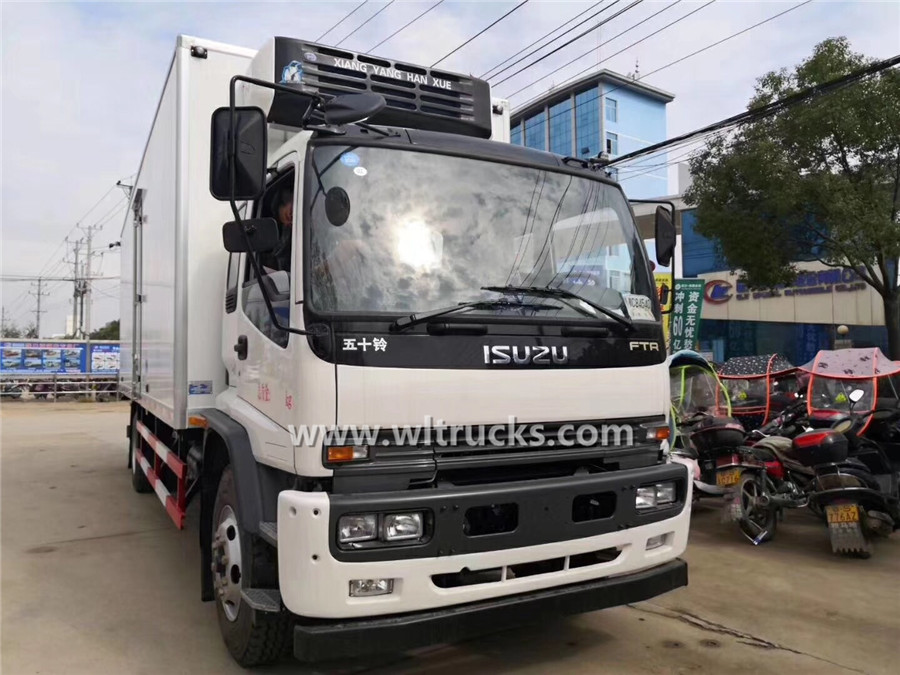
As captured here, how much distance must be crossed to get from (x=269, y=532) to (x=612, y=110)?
44.7 metres

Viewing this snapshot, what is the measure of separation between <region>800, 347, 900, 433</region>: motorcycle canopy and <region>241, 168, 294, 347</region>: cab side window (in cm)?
479

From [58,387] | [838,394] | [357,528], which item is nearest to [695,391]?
[838,394]

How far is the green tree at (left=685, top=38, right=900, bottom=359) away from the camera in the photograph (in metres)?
10.8

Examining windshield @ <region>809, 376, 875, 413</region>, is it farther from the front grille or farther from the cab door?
the cab door

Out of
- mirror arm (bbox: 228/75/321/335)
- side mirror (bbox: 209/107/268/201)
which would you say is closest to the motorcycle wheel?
mirror arm (bbox: 228/75/321/335)

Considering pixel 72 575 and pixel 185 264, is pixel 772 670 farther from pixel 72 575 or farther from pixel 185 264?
pixel 72 575

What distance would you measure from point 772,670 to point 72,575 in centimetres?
467

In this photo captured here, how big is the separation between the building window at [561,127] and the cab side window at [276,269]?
3455 cm

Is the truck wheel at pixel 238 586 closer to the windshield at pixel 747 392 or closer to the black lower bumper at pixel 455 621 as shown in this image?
the black lower bumper at pixel 455 621

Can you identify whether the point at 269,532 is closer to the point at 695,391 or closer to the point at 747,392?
the point at 695,391

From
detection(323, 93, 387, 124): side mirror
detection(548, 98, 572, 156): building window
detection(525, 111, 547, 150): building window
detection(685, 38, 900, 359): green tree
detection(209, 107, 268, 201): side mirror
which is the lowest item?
detection(209, 107, 268, 201): side mirror

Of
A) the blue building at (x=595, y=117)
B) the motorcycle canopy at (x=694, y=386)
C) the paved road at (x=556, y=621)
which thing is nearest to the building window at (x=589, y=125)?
the blue building at (x=595, y=117)

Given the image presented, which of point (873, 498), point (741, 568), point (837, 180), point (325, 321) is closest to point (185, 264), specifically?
point (325, 321)

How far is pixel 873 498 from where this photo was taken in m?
5.12
